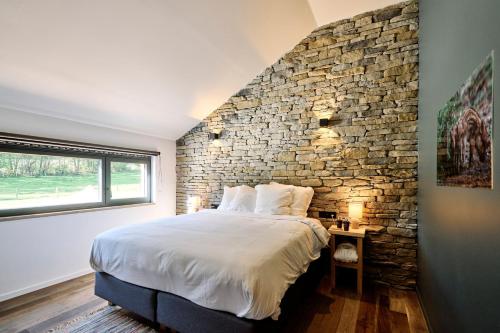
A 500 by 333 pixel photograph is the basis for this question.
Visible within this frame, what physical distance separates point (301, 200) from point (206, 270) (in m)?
1.79

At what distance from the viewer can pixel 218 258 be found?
1.62 m

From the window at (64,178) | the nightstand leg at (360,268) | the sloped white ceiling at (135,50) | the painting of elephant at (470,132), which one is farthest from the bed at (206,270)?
the sloped white ceiling at (135,50)

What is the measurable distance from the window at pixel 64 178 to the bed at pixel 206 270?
131 cm

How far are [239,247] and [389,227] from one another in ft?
6.55

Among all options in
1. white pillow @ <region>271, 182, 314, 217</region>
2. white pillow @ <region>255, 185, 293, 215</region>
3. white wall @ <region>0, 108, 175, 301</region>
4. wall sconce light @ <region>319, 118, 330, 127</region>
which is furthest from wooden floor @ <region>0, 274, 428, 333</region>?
wall sconce light @ <region>319, 118, 330, 127</region>

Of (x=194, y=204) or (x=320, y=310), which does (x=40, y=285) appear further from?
(x=320, y=310)

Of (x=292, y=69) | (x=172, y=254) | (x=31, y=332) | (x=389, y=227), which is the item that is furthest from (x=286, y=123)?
(x=31, y=332)

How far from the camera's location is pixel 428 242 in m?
2.05

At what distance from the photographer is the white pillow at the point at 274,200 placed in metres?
3.04

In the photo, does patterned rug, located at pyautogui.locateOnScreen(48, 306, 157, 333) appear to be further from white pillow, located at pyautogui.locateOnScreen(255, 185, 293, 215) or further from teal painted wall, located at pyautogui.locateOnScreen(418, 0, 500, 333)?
teal painted wall, located at pyautogui.locateOnScreen(418, 0, 500, 333)

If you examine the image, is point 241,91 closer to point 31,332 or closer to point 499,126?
point 499,126

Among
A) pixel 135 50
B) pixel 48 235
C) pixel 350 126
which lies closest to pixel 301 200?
pixel 350 126

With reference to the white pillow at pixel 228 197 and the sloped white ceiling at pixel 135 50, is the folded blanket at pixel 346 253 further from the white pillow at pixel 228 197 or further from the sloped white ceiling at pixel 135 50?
the sloped white ceiling at pixel 135 50

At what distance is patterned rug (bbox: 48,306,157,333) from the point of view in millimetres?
1909
